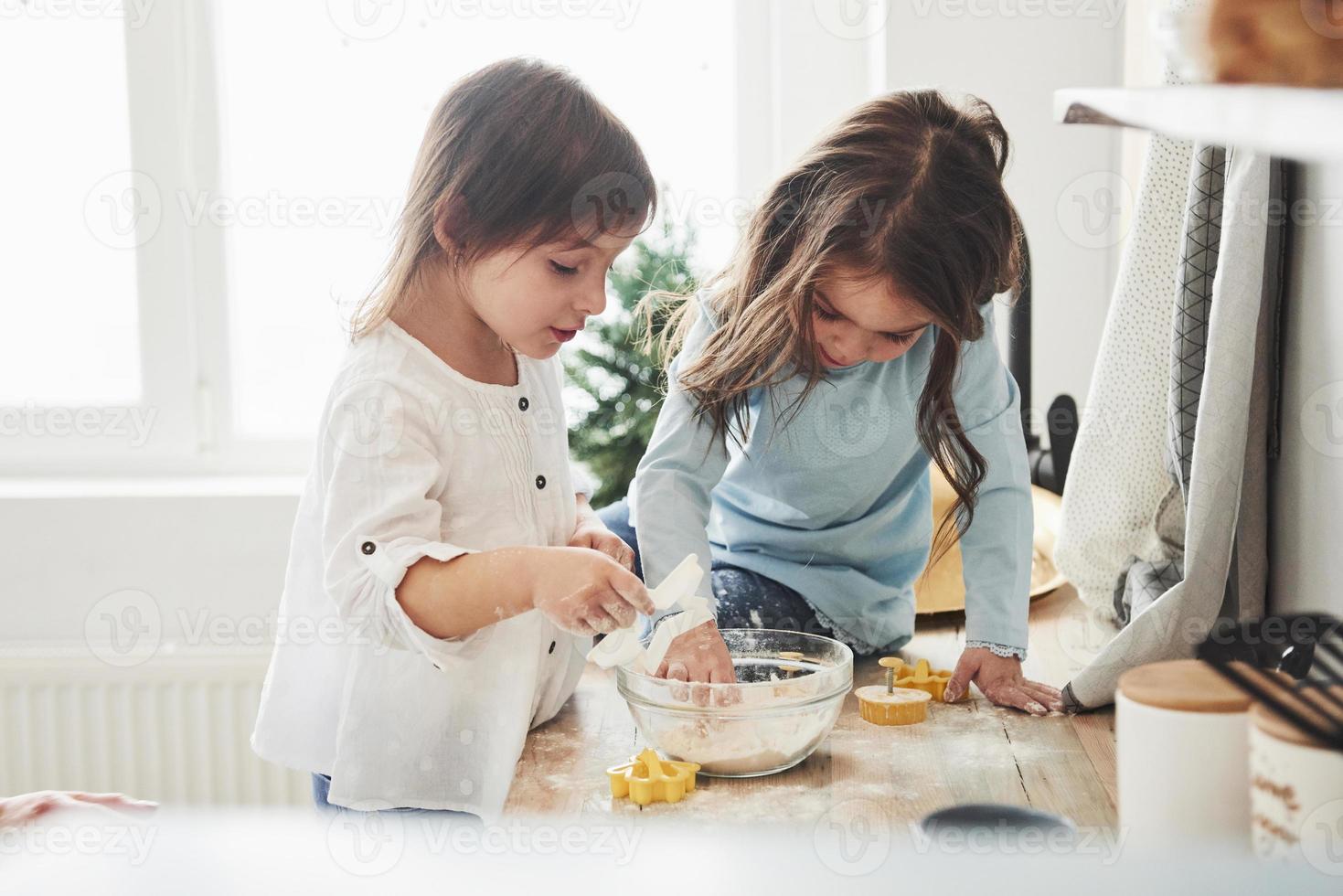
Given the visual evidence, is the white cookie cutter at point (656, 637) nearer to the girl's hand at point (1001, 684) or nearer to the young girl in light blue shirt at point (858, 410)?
the young girl in light blue shirt at point (858, 410)

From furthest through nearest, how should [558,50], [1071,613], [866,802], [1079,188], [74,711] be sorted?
[558,50] < [74,711] < [1079,188] < [1071,613] < [866,802]

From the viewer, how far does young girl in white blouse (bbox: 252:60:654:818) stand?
90cm

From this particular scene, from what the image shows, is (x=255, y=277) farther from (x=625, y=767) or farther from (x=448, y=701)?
(x=625, y=767)

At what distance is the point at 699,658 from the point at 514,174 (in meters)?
0.41

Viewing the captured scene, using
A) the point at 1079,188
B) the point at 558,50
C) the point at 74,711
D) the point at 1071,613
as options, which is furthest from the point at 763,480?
the point at 74,711

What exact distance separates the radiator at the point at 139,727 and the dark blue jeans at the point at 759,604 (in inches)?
39.6

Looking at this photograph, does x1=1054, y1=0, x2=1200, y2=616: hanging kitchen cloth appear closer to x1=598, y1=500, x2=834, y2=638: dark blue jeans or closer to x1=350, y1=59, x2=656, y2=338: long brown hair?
x1=598, y1=500, x2=834, y2=638: dark blue jeans

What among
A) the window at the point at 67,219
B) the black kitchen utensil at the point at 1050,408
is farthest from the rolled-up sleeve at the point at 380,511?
the window at the point at 67,219

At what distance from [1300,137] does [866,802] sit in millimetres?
573

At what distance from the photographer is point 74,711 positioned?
6.38 feet

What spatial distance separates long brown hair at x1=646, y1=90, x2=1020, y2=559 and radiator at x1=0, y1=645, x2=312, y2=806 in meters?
1.20

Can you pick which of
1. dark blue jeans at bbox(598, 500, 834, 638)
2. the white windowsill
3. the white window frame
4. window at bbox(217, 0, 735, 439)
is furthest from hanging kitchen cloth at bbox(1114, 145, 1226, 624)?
the white windowsill

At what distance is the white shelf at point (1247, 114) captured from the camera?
37 cm

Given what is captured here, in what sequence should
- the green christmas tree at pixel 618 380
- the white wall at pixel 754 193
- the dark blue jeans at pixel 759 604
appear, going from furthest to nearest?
the green christmas tree at pixel 618 380, the white wall at pixel 754 193, the dark blue jeans at pixel 759 604
